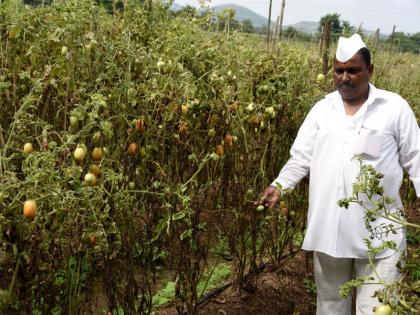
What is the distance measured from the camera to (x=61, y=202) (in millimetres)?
1629

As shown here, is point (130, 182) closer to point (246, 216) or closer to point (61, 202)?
point (61, 202)

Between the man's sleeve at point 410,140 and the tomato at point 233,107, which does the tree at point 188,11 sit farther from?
the man's sleeve at point 410,140

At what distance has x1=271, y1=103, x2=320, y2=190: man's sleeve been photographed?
8.13ft

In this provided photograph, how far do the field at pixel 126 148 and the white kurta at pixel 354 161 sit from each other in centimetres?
45

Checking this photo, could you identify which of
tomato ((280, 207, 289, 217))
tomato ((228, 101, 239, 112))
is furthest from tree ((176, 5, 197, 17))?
tomato ((280, 207, 289, 217))

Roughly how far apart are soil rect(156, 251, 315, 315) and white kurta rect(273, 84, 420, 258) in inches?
36.8

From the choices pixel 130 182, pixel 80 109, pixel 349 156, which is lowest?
pixel 130 182

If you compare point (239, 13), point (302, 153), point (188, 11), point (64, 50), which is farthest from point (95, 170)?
point (239, 13)

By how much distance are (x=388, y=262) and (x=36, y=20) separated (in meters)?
1.79

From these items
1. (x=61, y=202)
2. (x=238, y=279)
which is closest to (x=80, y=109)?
(x=61, y=202)

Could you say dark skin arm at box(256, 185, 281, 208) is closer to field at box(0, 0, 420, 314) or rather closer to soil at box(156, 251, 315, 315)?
field at box(0, 0, 420, 314)

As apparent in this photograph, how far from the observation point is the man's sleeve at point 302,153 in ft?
8.13

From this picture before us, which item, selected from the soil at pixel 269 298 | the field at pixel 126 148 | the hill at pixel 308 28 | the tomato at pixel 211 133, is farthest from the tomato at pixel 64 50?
the hill at pixel 308 28

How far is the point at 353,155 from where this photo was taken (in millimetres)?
2266
